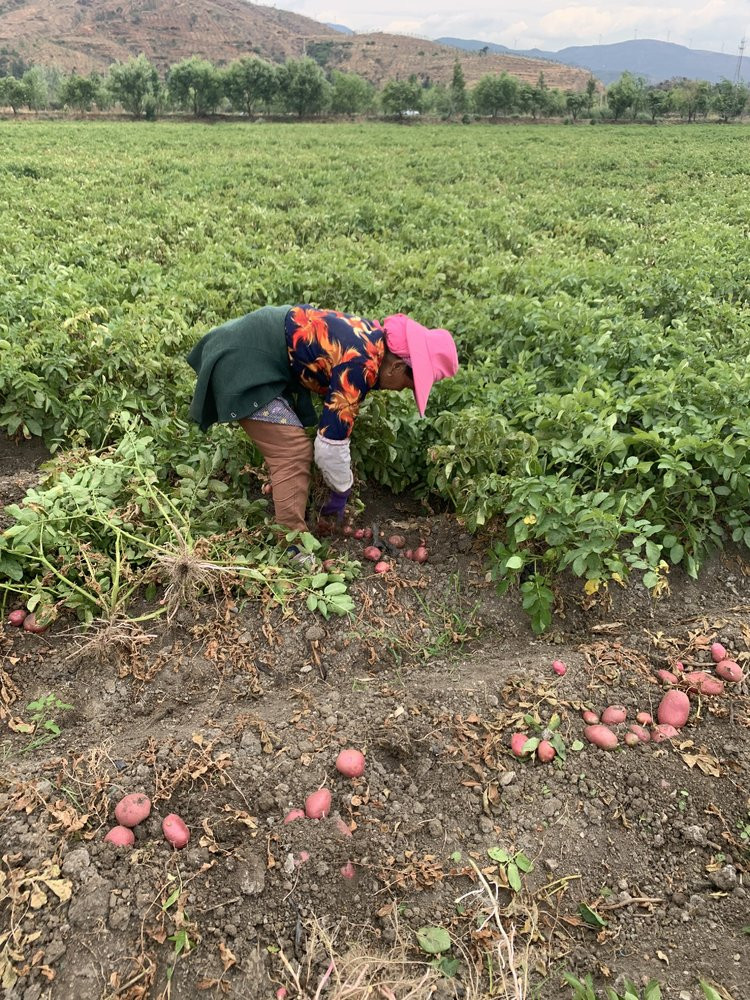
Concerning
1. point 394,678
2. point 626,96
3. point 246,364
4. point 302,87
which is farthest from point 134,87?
point 394,678

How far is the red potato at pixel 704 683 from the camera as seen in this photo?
2.63 metres

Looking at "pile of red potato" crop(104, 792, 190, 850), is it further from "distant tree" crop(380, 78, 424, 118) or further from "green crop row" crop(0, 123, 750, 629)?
"distant tree" crop(380, 78, 424, 118)

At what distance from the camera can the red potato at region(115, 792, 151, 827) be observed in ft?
6.97

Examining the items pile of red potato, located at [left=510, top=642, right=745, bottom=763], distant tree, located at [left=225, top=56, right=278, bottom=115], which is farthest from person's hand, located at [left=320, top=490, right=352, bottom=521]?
distant tree, located at [left=225, top=56, right=278, bottom=115]

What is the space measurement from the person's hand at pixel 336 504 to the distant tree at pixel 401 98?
6322 cm

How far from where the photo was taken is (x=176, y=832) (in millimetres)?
2090

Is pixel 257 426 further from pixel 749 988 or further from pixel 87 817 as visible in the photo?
pixel 749 988

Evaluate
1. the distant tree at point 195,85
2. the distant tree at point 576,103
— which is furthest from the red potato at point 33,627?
the distant tree at point 576,103

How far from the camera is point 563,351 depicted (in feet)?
14.5

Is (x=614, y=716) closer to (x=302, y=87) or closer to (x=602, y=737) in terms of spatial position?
(x=602, y=737)

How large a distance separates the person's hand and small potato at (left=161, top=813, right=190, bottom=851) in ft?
5.84

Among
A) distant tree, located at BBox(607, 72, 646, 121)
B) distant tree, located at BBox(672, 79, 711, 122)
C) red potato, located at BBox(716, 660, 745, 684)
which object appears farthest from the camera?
distant tree, located at BBox(672, 79, 711, 122)

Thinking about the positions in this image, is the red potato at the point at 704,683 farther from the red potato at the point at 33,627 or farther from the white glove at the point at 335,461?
the red potato at the point at 33,627

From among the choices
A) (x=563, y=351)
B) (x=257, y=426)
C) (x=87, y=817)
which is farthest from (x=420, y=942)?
(x=563, y=351)
